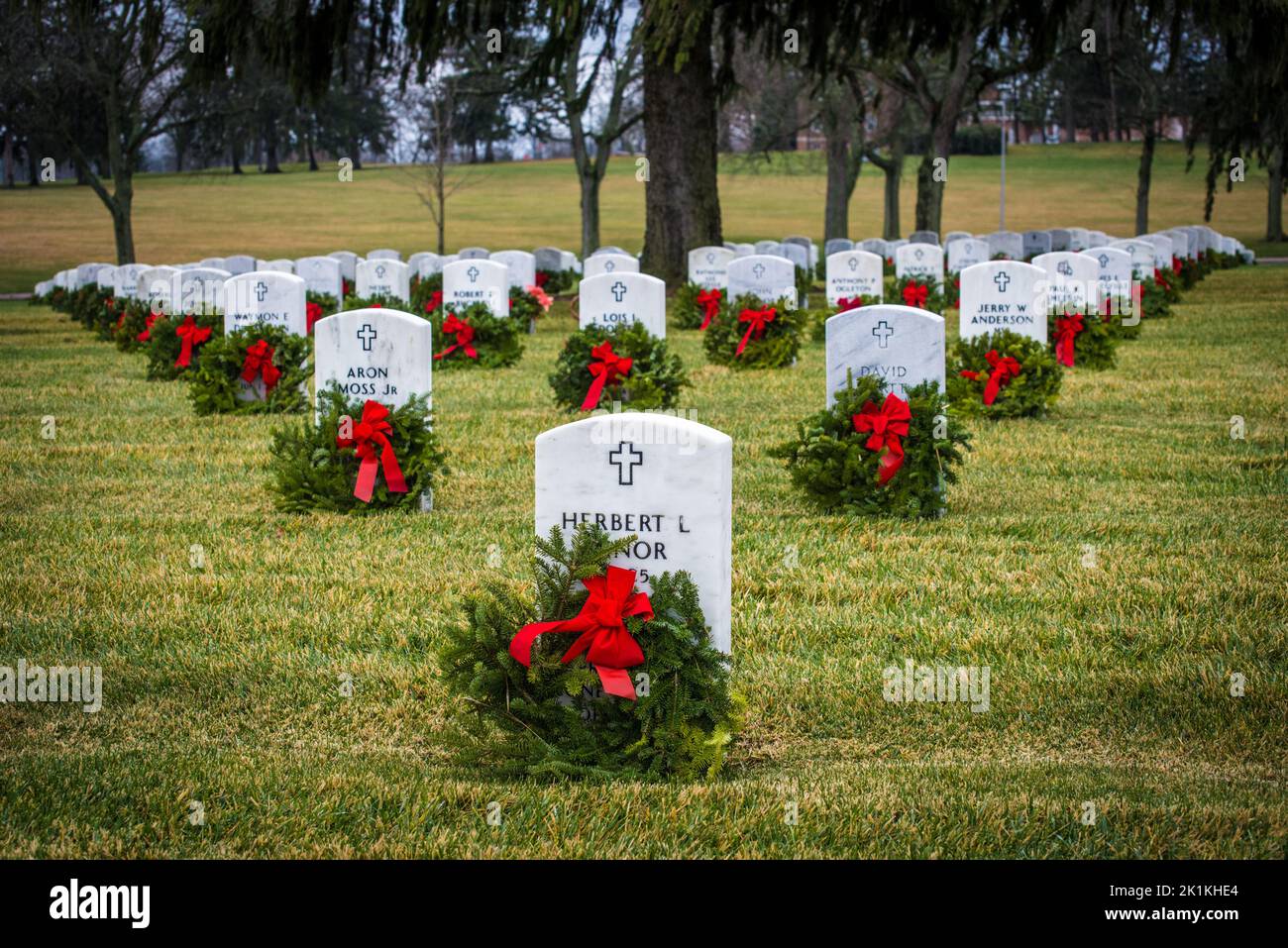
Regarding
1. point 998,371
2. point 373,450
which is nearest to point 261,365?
point 373,450

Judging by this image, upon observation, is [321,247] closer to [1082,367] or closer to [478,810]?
[1082,367]

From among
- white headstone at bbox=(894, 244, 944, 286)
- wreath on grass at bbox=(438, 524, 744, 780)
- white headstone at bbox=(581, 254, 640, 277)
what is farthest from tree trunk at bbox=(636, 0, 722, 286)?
wreath on grass at bbox=(438, 524, 744, 780)

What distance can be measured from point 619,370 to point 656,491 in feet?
27.7

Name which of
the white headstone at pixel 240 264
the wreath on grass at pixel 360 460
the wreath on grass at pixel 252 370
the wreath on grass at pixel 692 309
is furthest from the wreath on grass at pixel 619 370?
the white headstone at pixel 240 264

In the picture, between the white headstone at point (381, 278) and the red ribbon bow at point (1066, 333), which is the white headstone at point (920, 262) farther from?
the white headstone at point (381, 278)

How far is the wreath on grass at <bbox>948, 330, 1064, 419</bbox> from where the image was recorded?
12570 millimetres

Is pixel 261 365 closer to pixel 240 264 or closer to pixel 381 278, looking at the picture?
pixel 381 278

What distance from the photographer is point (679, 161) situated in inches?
953

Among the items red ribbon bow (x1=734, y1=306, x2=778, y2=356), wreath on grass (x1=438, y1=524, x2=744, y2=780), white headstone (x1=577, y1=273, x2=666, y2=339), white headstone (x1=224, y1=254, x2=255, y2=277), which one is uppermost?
white headstone (x1=224, y1=254, x2=255, y2=277)

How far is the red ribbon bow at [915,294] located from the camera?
2064 cm

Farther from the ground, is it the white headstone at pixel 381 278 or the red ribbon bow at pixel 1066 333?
the white headstone at pixel 381 278

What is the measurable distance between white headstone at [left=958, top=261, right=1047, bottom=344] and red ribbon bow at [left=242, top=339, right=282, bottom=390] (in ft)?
20.6

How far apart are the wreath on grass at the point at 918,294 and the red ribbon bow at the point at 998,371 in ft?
26.4

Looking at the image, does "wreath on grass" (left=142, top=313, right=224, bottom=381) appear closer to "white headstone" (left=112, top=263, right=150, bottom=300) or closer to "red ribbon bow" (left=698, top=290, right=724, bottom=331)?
"white headstone" (left=112, top=263, right=150, bottom=300)
